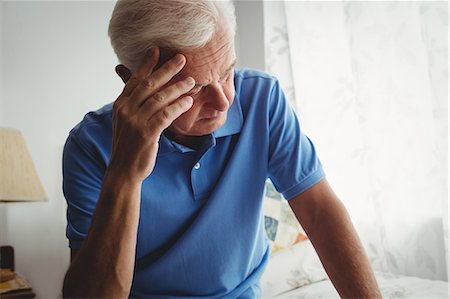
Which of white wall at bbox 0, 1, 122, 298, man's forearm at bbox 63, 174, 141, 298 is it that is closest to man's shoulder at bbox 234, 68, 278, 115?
man's forearm at bbox 63, 174, 141, 298

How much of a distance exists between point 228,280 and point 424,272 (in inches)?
45.0

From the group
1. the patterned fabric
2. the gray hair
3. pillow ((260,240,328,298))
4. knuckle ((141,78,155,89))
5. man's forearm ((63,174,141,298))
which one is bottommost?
pillow ((260,240,328,298))

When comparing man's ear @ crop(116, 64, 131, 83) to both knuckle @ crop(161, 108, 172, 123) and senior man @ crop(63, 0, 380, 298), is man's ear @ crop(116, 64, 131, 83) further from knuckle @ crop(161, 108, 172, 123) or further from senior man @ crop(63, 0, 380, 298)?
knuckle @ crop(161, 108, 172, 123)

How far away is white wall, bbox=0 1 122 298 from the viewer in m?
1.92

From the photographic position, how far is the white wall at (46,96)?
6.28ft

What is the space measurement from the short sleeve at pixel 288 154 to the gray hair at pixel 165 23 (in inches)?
9.5

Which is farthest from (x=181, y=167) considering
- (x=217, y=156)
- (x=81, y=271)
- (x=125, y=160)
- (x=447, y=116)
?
(x=447, y=116)

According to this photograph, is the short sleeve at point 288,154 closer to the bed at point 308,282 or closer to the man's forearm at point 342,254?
the man's forearm at point 342,254

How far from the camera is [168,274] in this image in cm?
94

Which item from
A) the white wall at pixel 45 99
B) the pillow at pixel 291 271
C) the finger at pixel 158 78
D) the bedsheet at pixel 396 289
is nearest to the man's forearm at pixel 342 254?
the finger at pixel 158 78

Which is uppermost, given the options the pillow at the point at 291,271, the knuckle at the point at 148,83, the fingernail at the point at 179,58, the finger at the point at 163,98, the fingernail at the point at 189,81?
the fingernail at the point at 179,58

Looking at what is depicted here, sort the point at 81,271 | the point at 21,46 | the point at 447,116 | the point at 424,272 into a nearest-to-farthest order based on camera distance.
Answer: the point at 81,271
the point at 447,116
the point at 424,272
the point at 21,46

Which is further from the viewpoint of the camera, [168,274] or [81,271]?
[168,274]

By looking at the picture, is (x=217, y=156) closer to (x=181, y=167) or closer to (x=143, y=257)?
(x=181, y=167)
